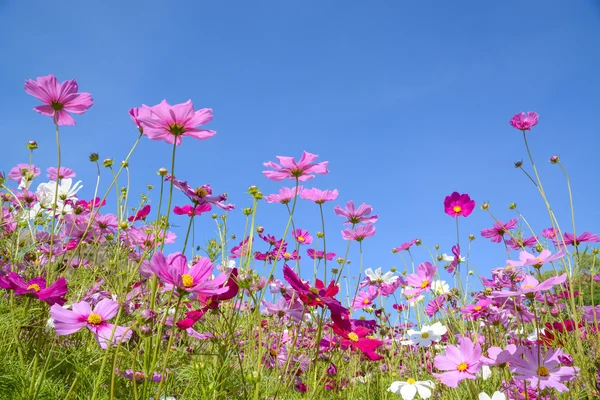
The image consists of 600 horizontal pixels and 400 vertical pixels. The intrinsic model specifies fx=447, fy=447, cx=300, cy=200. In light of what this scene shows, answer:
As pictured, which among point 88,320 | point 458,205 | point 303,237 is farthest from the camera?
point 303,237

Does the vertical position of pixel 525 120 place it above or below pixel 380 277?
above

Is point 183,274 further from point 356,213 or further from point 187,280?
point 356,213

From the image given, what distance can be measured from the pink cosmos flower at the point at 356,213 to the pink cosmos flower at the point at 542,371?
0.63 m

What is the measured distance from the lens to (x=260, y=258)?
209 cm

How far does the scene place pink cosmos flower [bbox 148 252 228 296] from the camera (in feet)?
2.70

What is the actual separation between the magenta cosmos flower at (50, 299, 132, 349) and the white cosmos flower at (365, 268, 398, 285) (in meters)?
1.44

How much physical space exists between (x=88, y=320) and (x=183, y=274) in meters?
0.29

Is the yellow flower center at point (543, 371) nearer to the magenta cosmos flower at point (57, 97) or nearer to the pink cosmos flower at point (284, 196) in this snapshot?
the pink cosmos flower at point (284, 196)

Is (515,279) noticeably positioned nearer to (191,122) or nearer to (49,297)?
(191,122)

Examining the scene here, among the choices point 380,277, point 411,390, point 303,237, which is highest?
point 303,237

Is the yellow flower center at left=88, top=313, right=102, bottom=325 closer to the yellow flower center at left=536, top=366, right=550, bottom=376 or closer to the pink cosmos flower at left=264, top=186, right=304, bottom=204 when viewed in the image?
the pink cosmos flower at left=264, top=186, right=304, bottom=204

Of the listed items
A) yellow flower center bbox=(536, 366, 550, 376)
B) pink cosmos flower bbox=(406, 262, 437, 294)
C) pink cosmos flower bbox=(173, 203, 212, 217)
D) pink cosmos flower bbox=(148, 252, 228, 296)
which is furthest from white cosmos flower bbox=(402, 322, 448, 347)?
pink cosmos flower bbox=(148, 252, 228, 296)

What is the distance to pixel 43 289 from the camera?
42.4 inches

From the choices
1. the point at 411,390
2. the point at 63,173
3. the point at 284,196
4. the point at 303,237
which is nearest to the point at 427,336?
the point at 411,390
